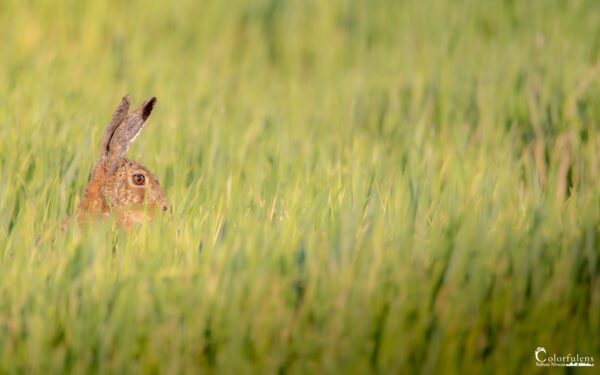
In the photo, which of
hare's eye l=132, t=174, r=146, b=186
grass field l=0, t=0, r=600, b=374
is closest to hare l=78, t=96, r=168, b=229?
hare's eye l=132, t=174, r=146, b=186

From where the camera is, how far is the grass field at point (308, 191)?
2.71 m

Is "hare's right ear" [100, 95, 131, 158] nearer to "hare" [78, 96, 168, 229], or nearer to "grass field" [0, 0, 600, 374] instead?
"hare" [78, 96, 168, 229]

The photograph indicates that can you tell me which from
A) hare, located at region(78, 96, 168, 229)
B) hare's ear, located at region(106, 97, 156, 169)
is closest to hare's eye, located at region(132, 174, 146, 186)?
hare, located at region(78, 96, 168, 229)

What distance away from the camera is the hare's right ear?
12.2ft

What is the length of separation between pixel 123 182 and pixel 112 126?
25 cm

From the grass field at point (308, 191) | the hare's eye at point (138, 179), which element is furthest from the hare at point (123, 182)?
the grass field at point (308, 191)

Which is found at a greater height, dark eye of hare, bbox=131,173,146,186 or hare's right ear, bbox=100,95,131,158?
hare's right ear, bbox=100,95,131,158

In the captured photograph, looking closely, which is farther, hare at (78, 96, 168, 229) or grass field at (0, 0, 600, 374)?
hare at (78, 96, 168, 229)

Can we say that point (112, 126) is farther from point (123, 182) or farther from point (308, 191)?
point (308, 191)

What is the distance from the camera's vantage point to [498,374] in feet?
8.66

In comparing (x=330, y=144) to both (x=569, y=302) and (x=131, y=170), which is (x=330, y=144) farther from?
(x=569, y=302)

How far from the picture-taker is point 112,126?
12.2ft

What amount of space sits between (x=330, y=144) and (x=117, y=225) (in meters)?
1.68

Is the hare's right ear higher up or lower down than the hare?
higher up
